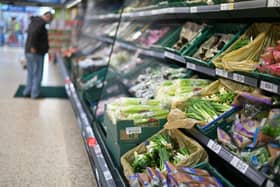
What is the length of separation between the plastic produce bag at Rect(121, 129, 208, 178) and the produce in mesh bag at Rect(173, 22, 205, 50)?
3.12 ft

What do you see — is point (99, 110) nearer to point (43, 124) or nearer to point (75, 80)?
point (43, 124)

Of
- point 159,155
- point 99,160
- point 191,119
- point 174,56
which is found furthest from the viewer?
point 174,56

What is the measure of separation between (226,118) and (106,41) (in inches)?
162

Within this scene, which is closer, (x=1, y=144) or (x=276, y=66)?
(x=276, y=66)

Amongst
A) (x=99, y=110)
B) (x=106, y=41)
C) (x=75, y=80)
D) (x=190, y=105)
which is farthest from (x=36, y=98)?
(x=190, y=105)

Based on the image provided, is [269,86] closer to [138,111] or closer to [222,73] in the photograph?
[222,73]

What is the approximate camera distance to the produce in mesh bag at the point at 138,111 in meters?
2.62

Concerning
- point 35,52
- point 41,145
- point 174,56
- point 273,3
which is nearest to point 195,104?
point 273,3

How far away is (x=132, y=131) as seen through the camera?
258 centimetres

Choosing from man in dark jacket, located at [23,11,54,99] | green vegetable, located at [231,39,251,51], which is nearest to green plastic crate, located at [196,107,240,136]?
green vegetable, located at [231,39,251,51]

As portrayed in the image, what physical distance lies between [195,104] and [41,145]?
218 centimetres

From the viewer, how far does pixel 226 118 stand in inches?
78.4

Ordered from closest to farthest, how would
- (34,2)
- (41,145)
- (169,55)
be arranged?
(169,55) < (41,145) < (34,2)

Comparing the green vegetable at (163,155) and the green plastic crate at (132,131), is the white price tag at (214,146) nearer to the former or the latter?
the green vegetable at (163,155)
